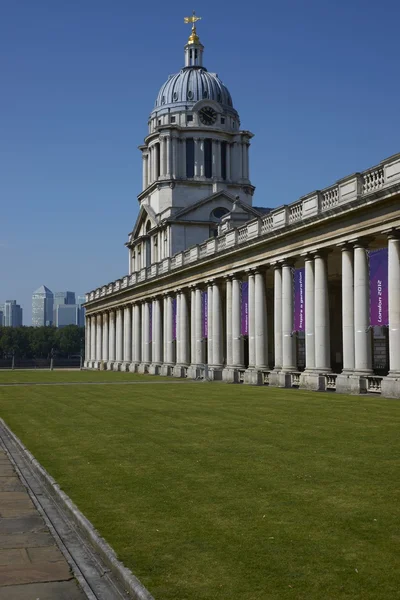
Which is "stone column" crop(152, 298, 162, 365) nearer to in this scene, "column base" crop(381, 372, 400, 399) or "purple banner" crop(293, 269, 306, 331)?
"purple banner" crop(293, 269, 306, 331)

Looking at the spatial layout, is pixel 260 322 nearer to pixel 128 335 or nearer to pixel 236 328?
pixel 236 328

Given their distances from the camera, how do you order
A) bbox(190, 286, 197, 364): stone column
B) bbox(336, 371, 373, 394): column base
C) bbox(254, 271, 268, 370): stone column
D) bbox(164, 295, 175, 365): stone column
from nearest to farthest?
1. bbox(336, 371, 373, 394): column base
2. bbox(254, 271, 268, 370): stone column
3. bbox(190, 286, 197, 364): stone column
4. bbox(164, 295, 175, 365): stone column

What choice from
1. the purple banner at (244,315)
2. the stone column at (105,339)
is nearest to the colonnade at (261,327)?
the purple banner at (244,315)

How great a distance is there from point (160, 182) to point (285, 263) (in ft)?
173

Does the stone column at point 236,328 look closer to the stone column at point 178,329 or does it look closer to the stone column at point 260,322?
the stone column at point 260,322

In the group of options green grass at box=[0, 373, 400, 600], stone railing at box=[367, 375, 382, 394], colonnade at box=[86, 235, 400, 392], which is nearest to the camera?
green grass at box=[0, 373, 400, 600]

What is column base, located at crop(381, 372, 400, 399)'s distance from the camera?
31892 millimetres

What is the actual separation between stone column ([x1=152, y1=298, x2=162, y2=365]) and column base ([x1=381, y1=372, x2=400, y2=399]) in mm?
43759

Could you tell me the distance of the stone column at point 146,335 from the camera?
79.7 m

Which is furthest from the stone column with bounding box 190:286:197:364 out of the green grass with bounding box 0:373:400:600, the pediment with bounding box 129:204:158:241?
the green grass with bounding box 0:373:400:600

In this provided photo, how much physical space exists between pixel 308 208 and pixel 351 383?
1073cm

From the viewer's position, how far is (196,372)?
60344 mm

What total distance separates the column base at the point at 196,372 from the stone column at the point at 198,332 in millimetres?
676

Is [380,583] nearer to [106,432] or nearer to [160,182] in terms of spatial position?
[106,432]
